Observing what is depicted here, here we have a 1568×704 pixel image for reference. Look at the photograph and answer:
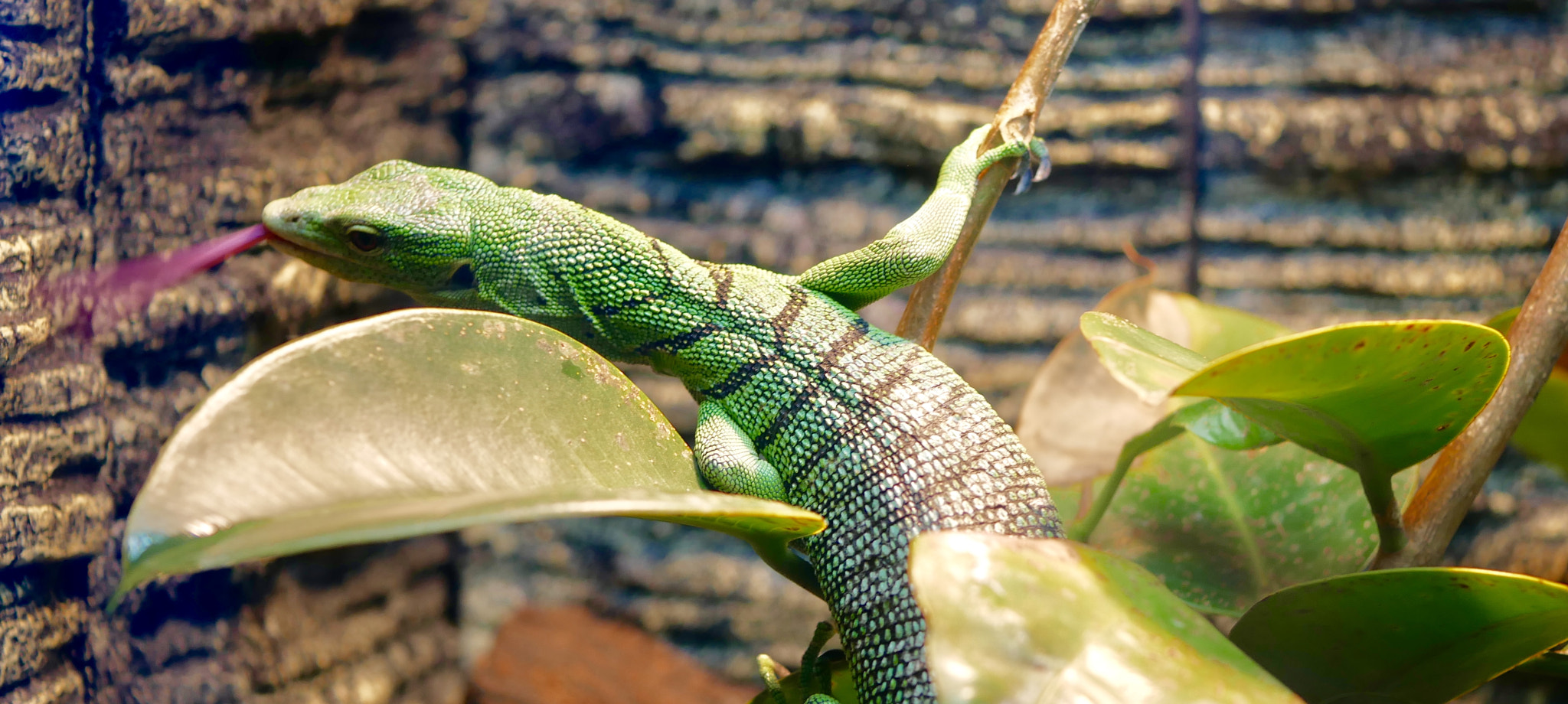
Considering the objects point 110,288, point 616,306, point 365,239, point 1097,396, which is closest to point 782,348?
point 616,306

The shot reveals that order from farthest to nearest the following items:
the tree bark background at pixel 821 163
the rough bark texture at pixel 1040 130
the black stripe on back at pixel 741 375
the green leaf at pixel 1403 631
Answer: the rough bark texture at pixel 1040 130 → the tree bark background at pixel 821 163 → the black stripe on back at pixel 741 375 → the green leaf at pixel 1403 631

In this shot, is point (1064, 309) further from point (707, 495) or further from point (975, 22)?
point (707, 495)

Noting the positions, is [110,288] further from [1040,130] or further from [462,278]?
→ [1040,130]

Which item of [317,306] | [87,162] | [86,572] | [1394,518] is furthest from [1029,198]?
[86,572]

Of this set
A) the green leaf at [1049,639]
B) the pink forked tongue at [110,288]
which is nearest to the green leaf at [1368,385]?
the green leaf at [1049,639]

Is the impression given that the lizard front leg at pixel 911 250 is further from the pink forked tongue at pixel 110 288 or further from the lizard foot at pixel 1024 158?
the pink forked tongue at pixel 110 288
